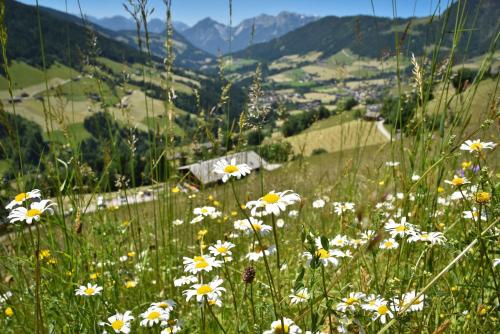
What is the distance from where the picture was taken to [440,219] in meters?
2.94

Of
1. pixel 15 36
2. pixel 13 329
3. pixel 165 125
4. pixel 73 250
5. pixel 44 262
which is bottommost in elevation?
pixel 13 329

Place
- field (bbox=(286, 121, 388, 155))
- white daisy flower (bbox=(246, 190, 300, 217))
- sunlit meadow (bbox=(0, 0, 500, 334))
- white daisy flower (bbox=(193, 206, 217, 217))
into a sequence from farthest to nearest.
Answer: field (bbox=(286, 121, 388, 155)) < white daisy flower (bbox=(193, 206, 217, 217)) < sunlit meadow (bbox=(0, 0, 500, 334)) < white daisy flower (bbox=(246, 190, 300, 217))

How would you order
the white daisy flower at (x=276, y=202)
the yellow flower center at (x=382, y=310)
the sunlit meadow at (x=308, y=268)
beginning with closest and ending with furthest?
the white daisy flower at (x=276, y=202) → the sunlit meadow at (x=308, y=268) → the yellow flower center at (x=382, y=310)

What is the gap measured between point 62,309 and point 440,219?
102 inches

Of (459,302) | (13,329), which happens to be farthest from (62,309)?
(459,302)

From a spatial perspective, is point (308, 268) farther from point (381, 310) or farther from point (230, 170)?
point (230, 170)

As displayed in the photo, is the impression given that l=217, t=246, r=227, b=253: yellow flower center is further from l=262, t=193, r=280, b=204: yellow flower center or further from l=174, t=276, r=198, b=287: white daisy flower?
l=262, t=193, r=280, b=204: yellow flower center

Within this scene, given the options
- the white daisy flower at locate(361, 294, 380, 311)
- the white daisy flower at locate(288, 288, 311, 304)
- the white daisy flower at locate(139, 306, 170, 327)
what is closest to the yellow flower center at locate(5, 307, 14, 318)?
the white daisy flower at locate(139, 306, 170, 327)

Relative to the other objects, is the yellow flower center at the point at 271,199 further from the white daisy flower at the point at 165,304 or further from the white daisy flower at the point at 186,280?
the white daisy flower at the point at 165,304

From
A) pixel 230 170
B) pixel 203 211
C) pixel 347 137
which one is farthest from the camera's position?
pixel 347 137

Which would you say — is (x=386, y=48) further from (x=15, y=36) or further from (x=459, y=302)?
(x=15, y=36)

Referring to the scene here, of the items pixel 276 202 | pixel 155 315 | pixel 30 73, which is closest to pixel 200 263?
pixel 155 315

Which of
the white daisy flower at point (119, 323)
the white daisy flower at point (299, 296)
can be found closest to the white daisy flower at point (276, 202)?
the white daisy flower at point (299, 296)

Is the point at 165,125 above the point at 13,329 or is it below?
above
